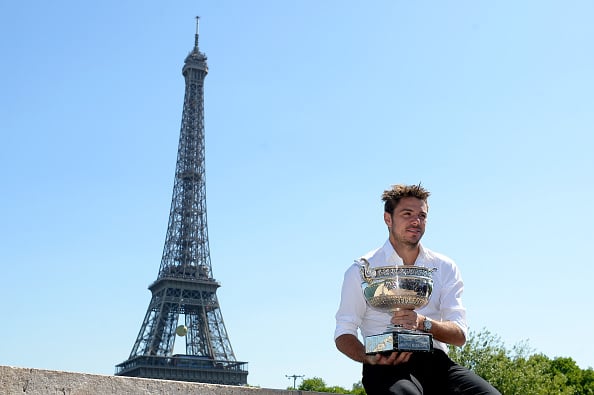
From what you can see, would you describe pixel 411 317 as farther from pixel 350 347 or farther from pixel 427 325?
pixel 350 347

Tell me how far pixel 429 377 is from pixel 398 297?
614mm

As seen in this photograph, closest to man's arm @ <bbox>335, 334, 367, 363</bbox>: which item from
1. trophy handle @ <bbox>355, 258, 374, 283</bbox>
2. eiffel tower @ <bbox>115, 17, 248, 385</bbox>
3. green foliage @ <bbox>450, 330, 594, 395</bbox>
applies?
trophy handle @ <bbox>355, 258, 374, 283</bbox>

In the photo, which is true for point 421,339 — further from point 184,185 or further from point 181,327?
point 184,185

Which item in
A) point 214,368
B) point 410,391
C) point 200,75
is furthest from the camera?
point 200,75

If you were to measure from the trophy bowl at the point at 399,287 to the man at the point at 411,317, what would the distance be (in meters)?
0.08

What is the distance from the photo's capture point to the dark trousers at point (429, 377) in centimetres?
493

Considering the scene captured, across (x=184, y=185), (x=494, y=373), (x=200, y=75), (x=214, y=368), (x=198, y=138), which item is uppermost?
(x=200, y=75)

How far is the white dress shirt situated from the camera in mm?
5352

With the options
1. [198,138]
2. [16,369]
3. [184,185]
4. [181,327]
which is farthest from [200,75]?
[16,369]

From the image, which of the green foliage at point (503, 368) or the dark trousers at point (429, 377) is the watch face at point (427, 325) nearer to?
the dark trousers at point (429, 377)

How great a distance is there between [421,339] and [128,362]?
7385cm

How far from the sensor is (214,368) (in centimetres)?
7119

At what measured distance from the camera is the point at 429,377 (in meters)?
5.12

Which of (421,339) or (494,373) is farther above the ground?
(494,373)
